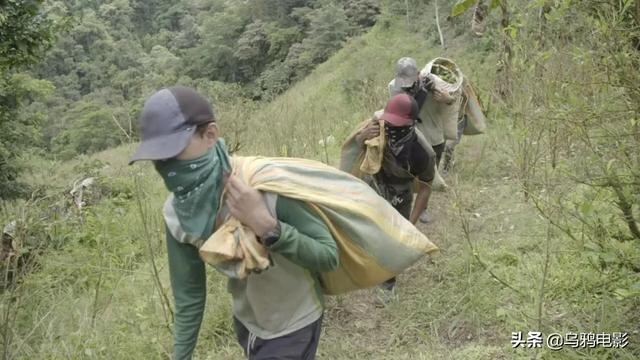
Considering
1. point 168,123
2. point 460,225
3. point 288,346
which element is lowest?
point 460,225

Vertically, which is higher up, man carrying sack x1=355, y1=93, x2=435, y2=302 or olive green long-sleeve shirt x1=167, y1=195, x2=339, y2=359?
olive green long-sleeve shirt x1=167, y1=195, x2=339, y2=359

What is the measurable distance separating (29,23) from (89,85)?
30.7 metres

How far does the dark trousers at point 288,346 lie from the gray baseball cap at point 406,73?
2615mm

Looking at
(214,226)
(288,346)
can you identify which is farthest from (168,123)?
(288,346)

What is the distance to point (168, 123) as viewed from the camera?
144 cm

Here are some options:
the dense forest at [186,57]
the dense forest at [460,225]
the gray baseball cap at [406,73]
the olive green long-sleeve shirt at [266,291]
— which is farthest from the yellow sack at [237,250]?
the dense forest at [186,57]

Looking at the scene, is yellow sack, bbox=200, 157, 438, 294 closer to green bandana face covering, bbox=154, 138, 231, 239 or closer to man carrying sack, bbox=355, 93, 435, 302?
green bandana face covering, bbox=154, 138, 231, 239

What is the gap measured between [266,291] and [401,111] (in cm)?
174

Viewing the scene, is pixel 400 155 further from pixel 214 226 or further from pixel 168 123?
pixel 168 123

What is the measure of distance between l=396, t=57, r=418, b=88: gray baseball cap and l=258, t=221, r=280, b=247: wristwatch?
9.26 feet

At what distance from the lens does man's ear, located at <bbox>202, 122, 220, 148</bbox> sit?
1.49 metres

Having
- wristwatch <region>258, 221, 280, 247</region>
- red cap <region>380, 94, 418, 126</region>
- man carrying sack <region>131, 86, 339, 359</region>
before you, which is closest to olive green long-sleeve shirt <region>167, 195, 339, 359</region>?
man carrying sack <region>131, 86, 339, 359</region>

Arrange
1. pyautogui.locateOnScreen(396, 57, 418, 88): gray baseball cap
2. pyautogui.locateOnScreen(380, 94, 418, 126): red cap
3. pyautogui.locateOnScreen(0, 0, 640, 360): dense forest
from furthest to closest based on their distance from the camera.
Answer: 1. pyautogui.locateOnScreen(396, 57, 418, 88): gray baseball cap
2. pyautogui.locateOnScreen(380, 94, 418, 126): red cap
3. pyautogui.locateOnScreen(0, 0, 640, 360): dense forest

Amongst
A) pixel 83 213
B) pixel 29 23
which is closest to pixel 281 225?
pixel 83 213
